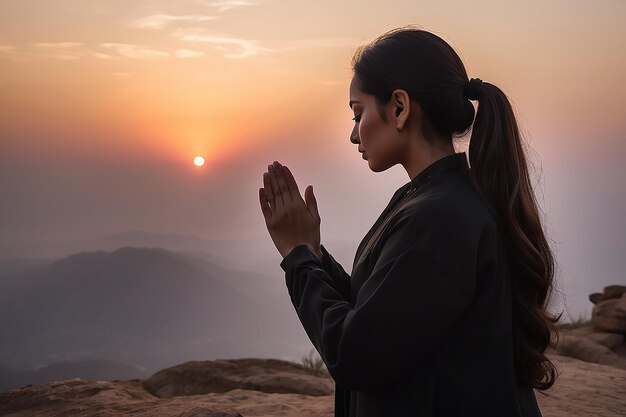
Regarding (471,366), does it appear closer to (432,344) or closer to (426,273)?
(432,344)

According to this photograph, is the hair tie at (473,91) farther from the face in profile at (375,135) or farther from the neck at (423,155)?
the face in profile at (375,135)

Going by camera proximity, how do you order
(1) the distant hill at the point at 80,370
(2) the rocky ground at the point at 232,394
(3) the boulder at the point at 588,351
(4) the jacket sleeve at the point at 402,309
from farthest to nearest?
(1) the distant hill at the point at 80,370
(3) the boulder at the point at 588,351
(2) the rocky ground at the point at 232,394
(4) the jacket sleeve at the point at 402,309

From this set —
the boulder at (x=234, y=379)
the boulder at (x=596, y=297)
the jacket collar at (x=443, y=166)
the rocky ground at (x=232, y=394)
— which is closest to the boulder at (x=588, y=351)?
the rocky ground at (x=232, y=394)

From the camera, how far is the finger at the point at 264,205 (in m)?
2.48

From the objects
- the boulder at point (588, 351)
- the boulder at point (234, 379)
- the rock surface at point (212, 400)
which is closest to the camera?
the rock surface at point (212, 400)

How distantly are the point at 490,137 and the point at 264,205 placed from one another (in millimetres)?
884

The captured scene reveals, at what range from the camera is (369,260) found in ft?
7.13

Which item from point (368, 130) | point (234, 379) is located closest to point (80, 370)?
point (234, 379)

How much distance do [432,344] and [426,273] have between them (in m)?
0.22

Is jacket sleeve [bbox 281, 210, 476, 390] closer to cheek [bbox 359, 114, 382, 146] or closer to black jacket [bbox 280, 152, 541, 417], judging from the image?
black jacket [bbox 280, 152, 541, 417]

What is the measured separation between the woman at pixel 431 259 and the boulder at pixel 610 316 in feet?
36.1

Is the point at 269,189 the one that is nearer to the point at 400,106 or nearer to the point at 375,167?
the point at 375,167

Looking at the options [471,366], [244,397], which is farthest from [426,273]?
[244,397]

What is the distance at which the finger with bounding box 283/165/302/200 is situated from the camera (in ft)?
8.13
